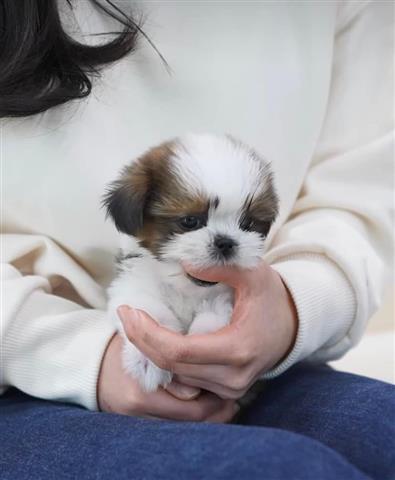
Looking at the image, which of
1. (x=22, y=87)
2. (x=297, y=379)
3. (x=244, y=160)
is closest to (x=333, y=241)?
(x=297, y=379)

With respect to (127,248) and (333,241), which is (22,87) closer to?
(127,248)

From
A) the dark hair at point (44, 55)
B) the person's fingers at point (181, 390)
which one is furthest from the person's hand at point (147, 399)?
the dark hair at point (44, 55)

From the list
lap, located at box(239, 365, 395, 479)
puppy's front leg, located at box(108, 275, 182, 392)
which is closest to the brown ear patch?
puppy's front leg, located at box(108, 275, 182, 392)

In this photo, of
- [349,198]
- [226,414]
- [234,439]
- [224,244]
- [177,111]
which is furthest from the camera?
[349,198]

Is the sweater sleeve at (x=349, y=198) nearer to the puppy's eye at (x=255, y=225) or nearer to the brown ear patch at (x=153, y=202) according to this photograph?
the puppy's eye at (x=255, y=225)

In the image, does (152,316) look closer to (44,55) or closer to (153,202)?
(153,202)

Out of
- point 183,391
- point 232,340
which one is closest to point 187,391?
point 183,391
